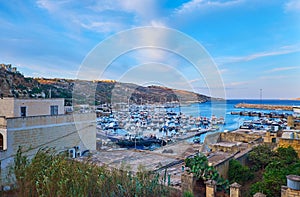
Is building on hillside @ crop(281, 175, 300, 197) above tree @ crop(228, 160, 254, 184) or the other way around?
above

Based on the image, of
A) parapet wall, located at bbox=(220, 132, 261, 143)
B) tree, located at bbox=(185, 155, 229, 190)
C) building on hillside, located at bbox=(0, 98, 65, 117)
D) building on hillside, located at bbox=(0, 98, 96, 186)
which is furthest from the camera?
parapet wall, located at bbox=(220, 132, 261, 143)

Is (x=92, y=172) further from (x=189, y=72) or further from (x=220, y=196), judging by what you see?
(x=189, y=72)

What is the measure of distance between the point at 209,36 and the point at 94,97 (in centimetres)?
687

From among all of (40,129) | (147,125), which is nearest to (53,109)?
(40,129)

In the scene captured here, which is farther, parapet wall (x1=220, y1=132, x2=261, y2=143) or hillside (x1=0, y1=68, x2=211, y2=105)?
hillside (x1=0, y1=68, x2=211, y2=105)

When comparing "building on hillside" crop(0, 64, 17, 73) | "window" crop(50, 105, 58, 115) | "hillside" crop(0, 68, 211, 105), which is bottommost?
"window" crop(50, 105, 58, 115)

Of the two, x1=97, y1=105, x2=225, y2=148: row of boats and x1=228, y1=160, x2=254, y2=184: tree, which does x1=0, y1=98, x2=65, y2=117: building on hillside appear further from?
x1=228, y1=160, x2=254, y2=184: tree

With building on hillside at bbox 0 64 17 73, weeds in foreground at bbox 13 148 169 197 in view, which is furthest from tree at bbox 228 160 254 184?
building on hillside at bbox 0 64 17 73

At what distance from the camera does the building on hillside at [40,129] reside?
779 centimetres

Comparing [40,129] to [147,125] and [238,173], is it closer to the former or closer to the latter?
[238,173]

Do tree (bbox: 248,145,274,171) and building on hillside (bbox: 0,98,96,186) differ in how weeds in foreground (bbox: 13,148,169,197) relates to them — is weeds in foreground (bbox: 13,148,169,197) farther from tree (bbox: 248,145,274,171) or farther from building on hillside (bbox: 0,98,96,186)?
tree (bbox: 248,145,274,171)

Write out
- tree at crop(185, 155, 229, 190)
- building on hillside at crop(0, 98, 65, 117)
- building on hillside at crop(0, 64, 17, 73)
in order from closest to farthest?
tree at crop(185, 155, 229, 190)
building on hillside at crop(0, 98, 65, 117)
building on hillside at crop(0, 64, 17, 73)

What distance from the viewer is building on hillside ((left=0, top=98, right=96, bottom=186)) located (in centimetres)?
779

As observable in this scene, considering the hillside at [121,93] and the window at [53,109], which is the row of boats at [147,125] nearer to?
the hillside at [121,93]
